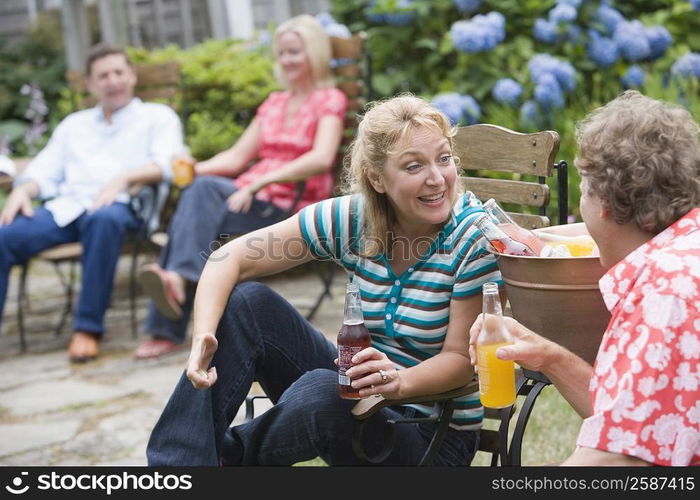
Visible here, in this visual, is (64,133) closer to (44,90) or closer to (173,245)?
(173,245)

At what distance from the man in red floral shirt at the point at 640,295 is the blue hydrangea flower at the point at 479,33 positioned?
3586 mm

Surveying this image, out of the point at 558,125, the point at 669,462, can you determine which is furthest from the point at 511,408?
the point at 558,125

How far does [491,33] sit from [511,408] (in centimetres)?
352

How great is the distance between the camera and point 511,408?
7.30ft

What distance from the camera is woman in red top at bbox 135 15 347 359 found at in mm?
4699

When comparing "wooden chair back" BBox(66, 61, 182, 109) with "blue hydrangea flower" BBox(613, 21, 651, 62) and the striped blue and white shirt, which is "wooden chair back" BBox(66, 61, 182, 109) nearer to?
"blue hydrangea flower" BBox(613, 21, 651, 62)

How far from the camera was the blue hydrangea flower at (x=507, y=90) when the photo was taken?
5246 millimetres

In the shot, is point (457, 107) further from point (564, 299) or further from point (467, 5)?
point (564, 299)

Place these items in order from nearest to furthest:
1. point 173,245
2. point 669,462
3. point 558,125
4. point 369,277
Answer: point 669,462 < point 369,277 < point 173,245 < point 558,125

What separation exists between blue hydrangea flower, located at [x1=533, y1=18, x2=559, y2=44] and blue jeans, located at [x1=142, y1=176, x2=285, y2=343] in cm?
189

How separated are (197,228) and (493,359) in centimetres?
295

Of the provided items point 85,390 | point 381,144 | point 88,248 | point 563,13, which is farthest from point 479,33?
point 381,144

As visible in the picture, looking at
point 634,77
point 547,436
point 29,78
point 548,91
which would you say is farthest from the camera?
point 29,78

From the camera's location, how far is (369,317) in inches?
93.7
